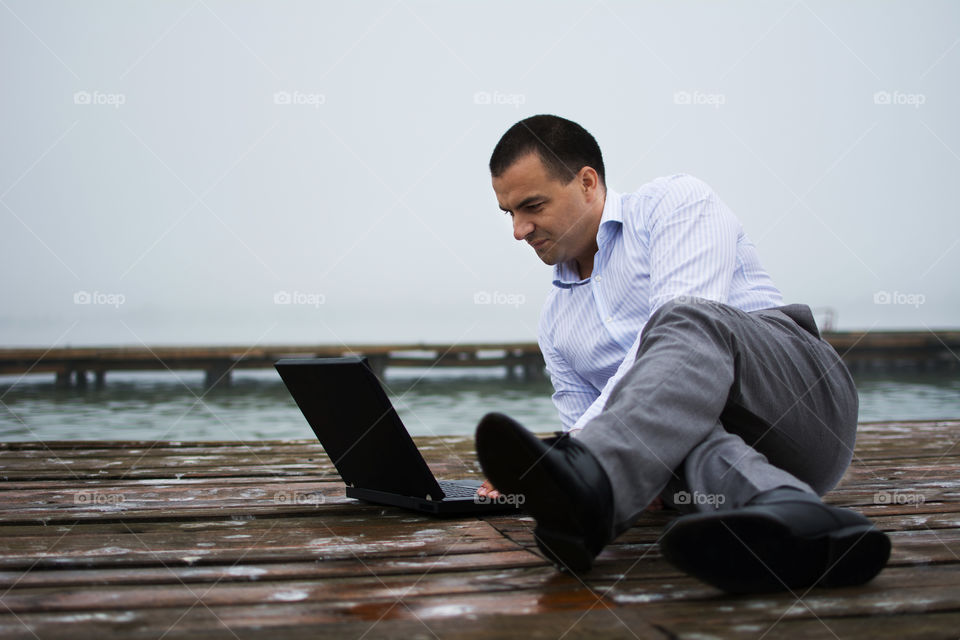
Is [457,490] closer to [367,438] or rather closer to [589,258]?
[367,438]

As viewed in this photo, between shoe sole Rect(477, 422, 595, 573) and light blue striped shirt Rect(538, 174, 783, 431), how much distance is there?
360 millimetres

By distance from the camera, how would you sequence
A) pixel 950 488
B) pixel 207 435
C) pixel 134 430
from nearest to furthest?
pixel 950 488, pixel 134 430, pixel 207 435

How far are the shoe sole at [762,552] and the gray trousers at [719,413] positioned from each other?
0.09m

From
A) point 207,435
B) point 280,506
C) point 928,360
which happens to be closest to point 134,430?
point 207,435

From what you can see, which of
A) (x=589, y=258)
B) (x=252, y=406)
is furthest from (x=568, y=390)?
(x=252, y=406)

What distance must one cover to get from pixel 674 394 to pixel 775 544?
0.22 metres

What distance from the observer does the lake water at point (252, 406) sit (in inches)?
343

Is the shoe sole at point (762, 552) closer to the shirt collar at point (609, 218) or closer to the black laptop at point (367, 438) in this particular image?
the black laptop at point (367, 438)

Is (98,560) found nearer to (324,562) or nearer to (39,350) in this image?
(324,562)

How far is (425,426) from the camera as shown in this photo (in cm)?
911

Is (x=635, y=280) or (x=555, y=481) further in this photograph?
(x=635, y=280)

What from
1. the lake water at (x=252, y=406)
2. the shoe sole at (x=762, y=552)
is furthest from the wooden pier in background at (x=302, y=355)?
the shoe sole at (x=762, y=552)

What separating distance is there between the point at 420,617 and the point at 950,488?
145 centimetres

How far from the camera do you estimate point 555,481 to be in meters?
0.92
